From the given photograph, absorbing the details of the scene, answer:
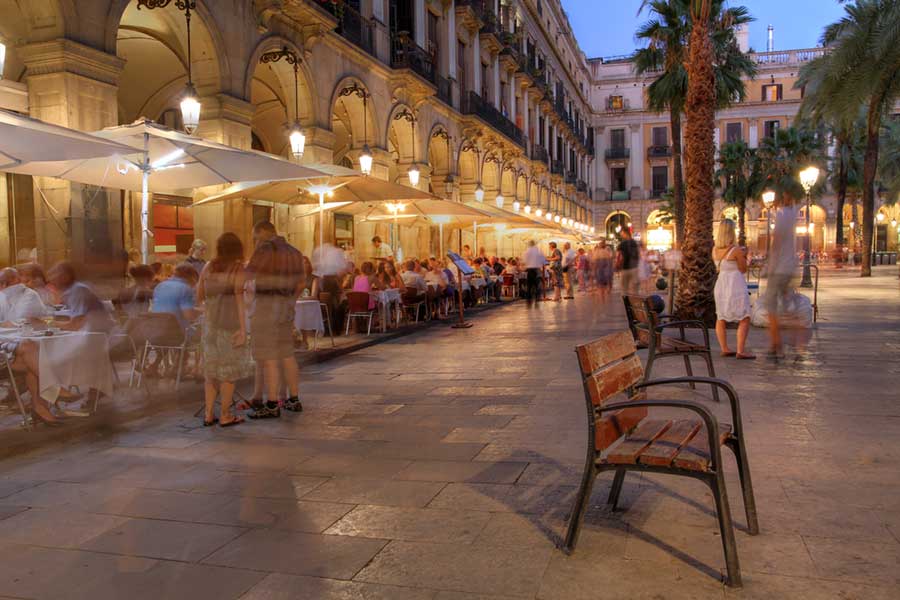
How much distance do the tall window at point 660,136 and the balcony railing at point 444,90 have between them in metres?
41.3

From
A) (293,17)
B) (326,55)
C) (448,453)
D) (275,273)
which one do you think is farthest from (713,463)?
(326,55)

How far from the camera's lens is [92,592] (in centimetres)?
292

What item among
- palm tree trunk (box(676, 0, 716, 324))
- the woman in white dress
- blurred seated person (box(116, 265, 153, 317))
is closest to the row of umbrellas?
blurred seated person (box(116, 265, 153, 317))

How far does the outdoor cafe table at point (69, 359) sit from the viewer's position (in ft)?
18.1

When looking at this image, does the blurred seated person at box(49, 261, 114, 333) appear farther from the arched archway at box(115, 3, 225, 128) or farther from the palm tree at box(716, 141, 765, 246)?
the palm tree at box(716, 141, 765, 246)

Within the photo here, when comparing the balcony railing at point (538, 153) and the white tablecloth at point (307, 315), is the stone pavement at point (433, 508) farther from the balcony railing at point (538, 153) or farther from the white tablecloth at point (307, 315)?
the balcony railing at point (538, 153)

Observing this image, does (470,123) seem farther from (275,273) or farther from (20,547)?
(20,547)

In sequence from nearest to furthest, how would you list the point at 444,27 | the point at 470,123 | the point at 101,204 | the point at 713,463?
the point at 713,463 → the point at 101,204 → the point at 444,27 → the point at 470,123

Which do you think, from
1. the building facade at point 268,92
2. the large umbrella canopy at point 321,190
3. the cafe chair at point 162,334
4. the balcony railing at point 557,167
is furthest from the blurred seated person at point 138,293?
the balcony railing at point 557,167

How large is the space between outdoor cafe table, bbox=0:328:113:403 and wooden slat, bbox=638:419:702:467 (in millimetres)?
4519

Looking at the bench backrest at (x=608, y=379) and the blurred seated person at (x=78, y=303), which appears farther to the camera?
the blurred seated person at (x=78, y=303)

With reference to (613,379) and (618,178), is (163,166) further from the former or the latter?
(618,178)

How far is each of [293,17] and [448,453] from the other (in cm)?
1237

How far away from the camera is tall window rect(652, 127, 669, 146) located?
2399 inches
